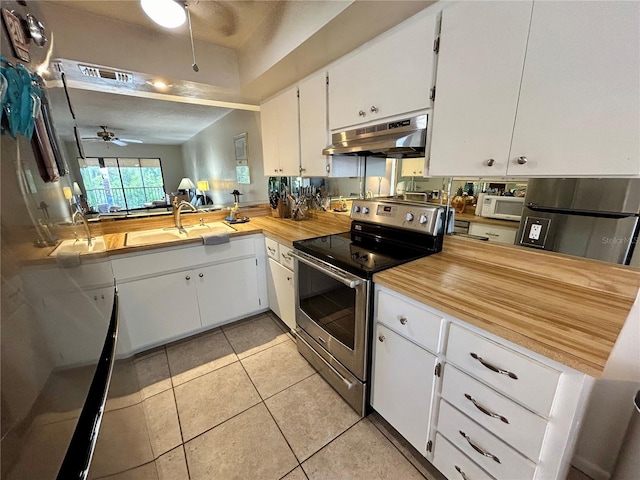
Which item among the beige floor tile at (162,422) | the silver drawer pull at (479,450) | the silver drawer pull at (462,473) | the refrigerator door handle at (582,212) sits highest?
the refrigerator door handle at (582,212)

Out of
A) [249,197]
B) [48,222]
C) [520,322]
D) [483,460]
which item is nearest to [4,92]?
[48,222]

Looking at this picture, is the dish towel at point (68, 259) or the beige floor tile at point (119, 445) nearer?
the beige floor tile at point (119, 445)

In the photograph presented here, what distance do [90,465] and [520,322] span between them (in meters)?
1.13

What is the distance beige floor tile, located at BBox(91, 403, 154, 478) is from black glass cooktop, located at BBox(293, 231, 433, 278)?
996mm

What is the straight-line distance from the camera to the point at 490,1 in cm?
100

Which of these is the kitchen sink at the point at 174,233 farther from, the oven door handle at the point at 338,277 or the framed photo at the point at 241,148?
the framed photo at the point at 241,148

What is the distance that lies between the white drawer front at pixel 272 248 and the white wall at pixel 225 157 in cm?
110

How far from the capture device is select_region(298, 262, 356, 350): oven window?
4.67 ft

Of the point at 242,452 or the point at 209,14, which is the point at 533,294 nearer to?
the point at 242,452

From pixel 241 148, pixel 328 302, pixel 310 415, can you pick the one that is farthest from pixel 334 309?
→ pixel 241 148

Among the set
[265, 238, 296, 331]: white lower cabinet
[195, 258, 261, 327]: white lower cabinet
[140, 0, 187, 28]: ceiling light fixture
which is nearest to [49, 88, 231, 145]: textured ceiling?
[140, 0, 187, 28]: ceiling light fixture

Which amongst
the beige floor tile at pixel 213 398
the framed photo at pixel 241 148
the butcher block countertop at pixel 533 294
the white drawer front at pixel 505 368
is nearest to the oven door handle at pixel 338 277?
the butcher block countertop at pixel 533 294

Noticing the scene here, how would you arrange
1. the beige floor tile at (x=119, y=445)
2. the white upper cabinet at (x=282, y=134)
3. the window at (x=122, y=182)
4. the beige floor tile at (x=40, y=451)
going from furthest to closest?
1. the window at (x=122, y=182)
2. the white upper cabinet at (x=282, y=134)
3. the beige floor tile at (x=119, y=445)
4. the beige floor tile at (x=40, y=451)

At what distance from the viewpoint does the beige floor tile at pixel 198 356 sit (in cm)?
186
